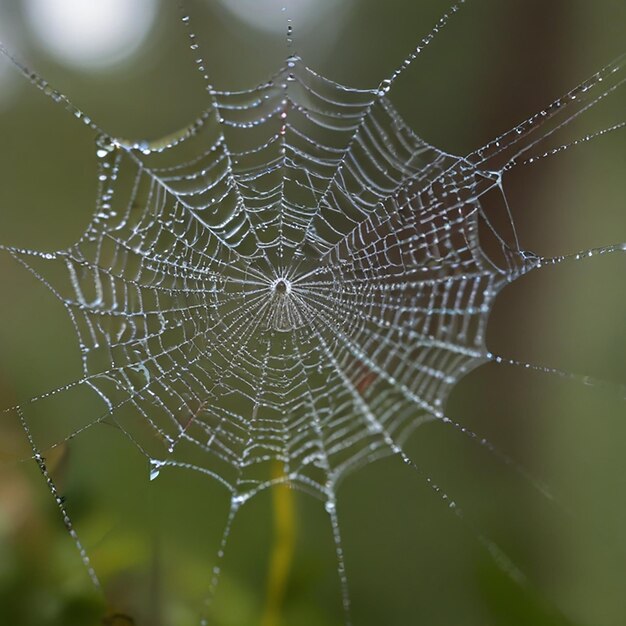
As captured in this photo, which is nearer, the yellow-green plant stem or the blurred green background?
the yellow-green plant stem

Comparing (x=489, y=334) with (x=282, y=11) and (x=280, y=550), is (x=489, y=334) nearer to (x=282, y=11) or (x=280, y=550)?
(x=280, y=550)

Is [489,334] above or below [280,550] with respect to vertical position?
above

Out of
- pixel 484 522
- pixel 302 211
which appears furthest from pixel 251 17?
pixel 484 522

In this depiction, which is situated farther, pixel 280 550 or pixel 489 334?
pixel 489 334

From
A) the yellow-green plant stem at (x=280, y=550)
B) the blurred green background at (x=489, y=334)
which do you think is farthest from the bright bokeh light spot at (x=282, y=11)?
the yellow-green plant stem at (x=280, y=550)

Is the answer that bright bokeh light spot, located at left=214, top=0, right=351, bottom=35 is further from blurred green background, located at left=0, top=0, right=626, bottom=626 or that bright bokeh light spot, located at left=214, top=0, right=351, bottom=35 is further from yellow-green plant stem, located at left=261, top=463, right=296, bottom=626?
yellow-green plant stem, located at left=261, top=463, right=296, bottom=626

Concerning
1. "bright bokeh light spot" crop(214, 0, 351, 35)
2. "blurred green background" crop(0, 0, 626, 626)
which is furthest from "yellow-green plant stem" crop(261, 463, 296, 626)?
"bright bokeh light spot" crop(214, 0, 351, 35)

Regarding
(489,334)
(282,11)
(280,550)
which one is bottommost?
(280,550)

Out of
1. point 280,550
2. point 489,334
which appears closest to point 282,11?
point 489,334

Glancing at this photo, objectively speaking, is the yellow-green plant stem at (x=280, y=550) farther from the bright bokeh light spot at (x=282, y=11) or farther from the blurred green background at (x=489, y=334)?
the bright bokeh light spot at (x=282, y=11)
